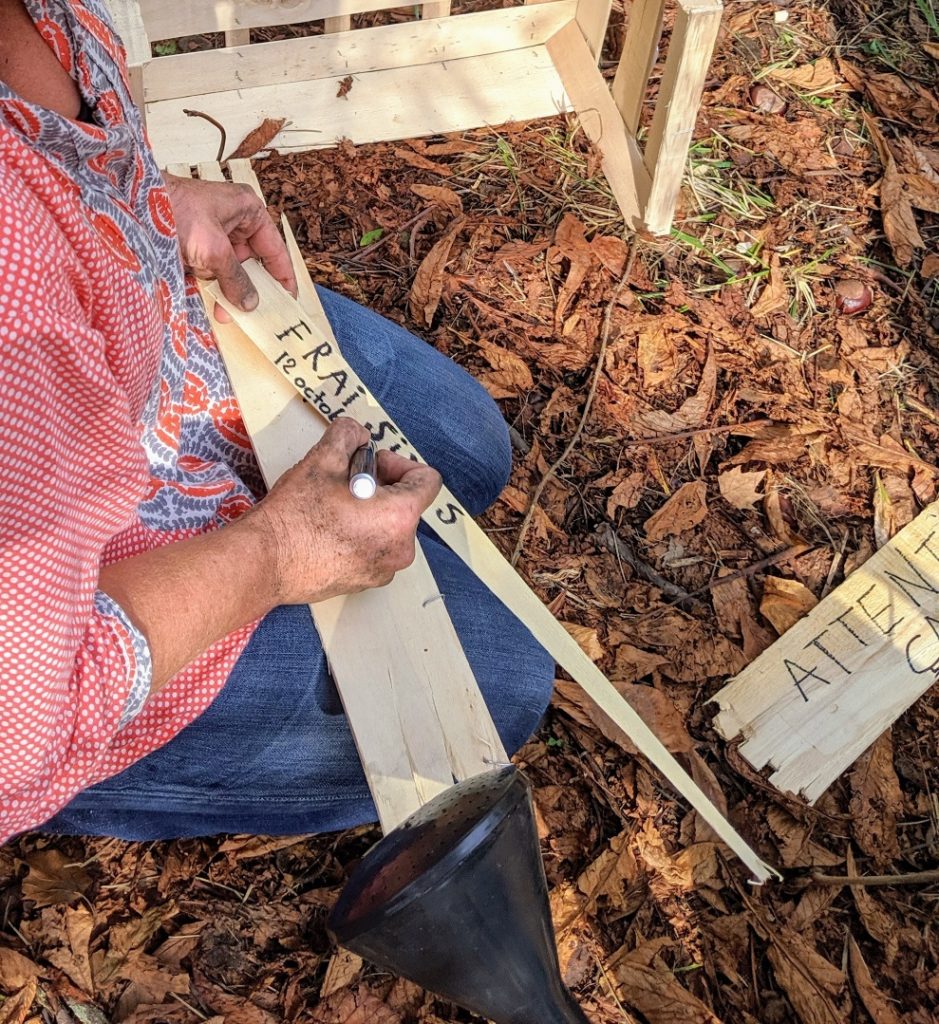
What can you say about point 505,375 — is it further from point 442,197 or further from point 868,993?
point 868,993

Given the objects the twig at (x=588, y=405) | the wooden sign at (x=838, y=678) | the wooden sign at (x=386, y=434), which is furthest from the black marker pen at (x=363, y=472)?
the wooden sign at (x=838, y=678)

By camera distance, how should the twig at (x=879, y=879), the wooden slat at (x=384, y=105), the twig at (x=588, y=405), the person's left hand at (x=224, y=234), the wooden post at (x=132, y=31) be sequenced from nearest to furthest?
the person's left hand at (x=224, y=234) → the twig at (x=879, y=879) → the wooden post at (x=132, y=31) → the twig at (x=588, y=405) → the wooden slat at (x=384, y=105)

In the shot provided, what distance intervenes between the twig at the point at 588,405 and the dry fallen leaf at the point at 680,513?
258 millimetres

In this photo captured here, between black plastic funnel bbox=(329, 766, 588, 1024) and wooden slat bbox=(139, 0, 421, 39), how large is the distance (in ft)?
7.26

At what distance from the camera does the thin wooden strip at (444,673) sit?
1.43 metres

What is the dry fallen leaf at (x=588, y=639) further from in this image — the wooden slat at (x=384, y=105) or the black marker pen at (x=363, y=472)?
the wooden slat at (x=384, y=105)

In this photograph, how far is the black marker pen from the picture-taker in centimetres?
143

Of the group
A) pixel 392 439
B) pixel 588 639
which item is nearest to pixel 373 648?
pixel 392 439

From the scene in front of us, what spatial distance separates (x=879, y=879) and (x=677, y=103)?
1.84 metres

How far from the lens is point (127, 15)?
221 centimetres

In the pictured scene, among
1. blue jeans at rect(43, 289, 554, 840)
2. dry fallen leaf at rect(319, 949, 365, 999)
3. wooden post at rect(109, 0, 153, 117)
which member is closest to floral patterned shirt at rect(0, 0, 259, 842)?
blue jeans at rect(43, 289, 554, 840)

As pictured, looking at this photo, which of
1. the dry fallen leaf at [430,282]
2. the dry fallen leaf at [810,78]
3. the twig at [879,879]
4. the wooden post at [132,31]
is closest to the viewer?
the twig at [879,879]

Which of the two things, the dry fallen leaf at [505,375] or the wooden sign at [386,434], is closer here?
the wooden sign at [386,434]

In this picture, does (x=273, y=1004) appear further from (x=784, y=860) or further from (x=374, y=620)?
(x=784, y=860)
